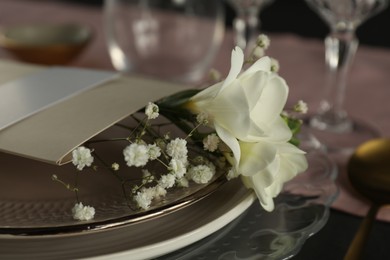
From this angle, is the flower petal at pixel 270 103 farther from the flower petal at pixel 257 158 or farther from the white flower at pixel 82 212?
the white flower at pixel 82 212

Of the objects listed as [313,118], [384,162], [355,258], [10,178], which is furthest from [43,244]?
[313,118]

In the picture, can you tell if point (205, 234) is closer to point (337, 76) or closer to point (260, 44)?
point (260, 44)

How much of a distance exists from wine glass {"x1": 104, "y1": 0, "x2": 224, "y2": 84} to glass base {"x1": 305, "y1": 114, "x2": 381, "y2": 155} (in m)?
0.18

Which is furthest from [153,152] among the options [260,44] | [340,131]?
[340,131]

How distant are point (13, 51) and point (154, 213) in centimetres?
46

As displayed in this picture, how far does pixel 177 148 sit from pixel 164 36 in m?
0.47

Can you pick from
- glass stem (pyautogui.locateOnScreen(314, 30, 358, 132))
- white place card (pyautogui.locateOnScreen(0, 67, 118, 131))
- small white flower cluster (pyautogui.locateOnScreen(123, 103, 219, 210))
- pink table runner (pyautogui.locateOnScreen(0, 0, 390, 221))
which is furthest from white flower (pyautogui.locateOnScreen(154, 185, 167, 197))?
glass stem (pyautogui.locateOnScreen(314, 30, 358, 132))

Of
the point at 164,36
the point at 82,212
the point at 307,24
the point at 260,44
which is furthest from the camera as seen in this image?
the point at 307,24

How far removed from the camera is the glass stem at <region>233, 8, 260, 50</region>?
79 centimetres

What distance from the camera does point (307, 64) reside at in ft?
2.93

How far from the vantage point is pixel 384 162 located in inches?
22.0

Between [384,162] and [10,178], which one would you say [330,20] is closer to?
[384,162]

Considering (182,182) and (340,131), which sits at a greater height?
(182,182)

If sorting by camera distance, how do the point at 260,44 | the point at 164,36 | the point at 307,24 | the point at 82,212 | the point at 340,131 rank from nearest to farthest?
the point at 82,212 → the point at 260,44 → the point at 340,131 → the point at 164,36 → the point at 307,24
